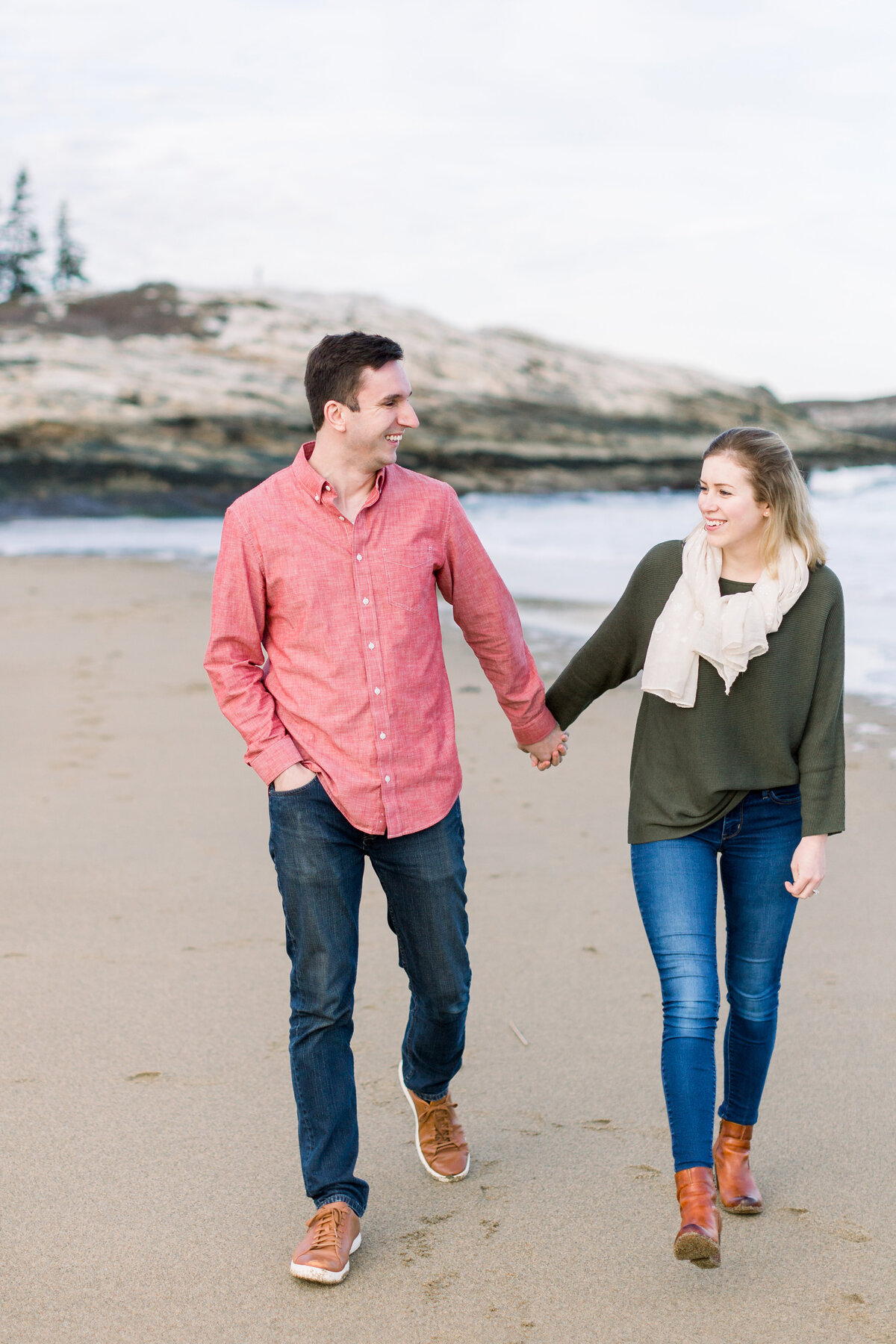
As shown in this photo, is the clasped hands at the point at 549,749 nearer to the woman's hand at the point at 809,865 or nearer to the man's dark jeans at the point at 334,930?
the man's dark jeans at the point at 334,930

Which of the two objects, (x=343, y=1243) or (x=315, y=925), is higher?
(x=315, y=925)

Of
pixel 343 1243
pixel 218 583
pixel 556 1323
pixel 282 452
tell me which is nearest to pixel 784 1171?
pixel 556 1323

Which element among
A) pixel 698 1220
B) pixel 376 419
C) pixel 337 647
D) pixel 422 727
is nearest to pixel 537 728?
pixel 422 727

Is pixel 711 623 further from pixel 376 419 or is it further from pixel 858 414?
pixel 858 414

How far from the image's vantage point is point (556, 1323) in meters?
2.43

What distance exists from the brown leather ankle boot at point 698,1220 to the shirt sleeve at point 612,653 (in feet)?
3.56

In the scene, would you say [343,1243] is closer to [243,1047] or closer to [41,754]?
[243,1047]

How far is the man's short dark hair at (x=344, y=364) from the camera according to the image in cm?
274

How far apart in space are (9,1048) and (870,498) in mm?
25051

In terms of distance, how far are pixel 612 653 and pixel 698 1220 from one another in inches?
50.1

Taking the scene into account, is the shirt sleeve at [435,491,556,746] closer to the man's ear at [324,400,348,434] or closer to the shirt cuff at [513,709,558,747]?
the shirt cuff at [513,709,558,747]

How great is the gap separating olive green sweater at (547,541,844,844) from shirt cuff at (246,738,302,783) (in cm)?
76

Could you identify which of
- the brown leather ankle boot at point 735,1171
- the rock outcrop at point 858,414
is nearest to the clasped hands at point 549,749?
the brown leather ankle boot at point 735,1171

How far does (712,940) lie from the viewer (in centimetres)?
274
